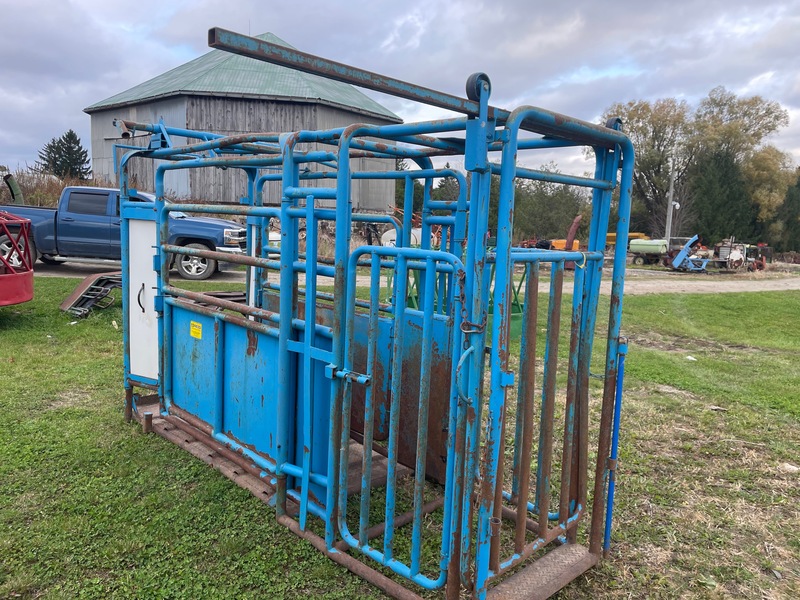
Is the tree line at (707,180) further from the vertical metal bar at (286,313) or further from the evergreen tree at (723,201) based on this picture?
the vertical metal bar at (286,313)

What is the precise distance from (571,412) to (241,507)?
1.94 m

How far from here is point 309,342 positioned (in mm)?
2947

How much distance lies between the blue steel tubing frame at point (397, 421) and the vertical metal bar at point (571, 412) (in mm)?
661

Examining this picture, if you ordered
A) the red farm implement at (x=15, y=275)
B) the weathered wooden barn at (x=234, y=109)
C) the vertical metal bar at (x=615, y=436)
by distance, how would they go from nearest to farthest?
→ the vertical metal bar at (x=615, y=436) → the red farm implement at (x=15, y=275) → the weathered wooden barn at (x=234, y=109)

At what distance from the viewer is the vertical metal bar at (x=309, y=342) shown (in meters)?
2.91

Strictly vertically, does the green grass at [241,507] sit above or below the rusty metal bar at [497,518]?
below

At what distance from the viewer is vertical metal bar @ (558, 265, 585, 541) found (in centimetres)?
276

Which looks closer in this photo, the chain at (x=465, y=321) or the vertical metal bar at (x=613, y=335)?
the chain at (x=465, y=321)

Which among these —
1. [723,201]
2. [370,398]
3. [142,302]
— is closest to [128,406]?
[142,302]

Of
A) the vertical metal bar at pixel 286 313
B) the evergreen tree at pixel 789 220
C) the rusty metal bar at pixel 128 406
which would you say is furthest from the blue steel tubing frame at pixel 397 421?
the evergreen tree at pixel 789 220

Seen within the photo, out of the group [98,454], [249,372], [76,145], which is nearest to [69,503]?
[98,454]

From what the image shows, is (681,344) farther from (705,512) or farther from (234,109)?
(234,109)

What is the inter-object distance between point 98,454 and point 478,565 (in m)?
2.84

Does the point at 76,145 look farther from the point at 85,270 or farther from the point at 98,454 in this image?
the point at 98,454
